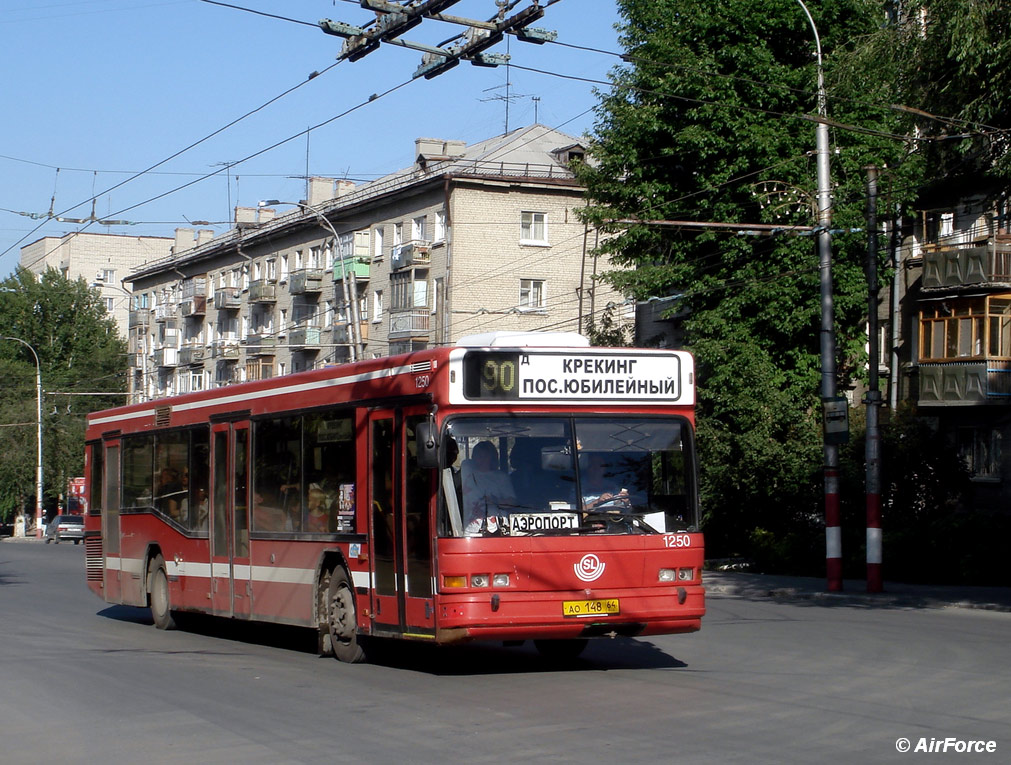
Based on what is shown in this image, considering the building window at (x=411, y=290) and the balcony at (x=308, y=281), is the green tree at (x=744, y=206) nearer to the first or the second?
the building window at (x=411, y=290)

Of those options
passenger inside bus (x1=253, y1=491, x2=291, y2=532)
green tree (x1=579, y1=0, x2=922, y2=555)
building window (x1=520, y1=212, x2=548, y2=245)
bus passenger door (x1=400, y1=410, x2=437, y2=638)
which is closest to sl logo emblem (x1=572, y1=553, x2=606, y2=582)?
bus passenger door (x1=400, y1=410, x2=437, y2=638)

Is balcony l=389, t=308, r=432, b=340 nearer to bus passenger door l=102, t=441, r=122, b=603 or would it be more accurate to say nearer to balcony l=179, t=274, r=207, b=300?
balcony l=179, t=274, r=207, b=300

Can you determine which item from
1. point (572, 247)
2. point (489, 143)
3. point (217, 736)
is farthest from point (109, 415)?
point (489, 143)

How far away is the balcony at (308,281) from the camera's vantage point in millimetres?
63500

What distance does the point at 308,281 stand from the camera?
63656mm

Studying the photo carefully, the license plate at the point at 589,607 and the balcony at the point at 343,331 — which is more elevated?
Answer: the balcony at the point at 343,331

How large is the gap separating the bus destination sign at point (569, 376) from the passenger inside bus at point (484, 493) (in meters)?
0.55

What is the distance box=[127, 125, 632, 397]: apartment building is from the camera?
181 feet

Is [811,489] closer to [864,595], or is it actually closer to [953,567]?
[953,567]

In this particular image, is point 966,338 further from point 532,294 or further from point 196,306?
point 196,306

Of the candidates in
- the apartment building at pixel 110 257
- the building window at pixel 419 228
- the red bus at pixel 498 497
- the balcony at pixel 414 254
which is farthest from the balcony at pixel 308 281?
the apartment building at pixel 110 257

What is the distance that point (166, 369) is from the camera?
81000 millimetres

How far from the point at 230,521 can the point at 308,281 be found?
4847 centimetres

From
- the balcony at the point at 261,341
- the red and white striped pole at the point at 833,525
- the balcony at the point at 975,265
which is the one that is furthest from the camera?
the balcony at the point at 261,341
